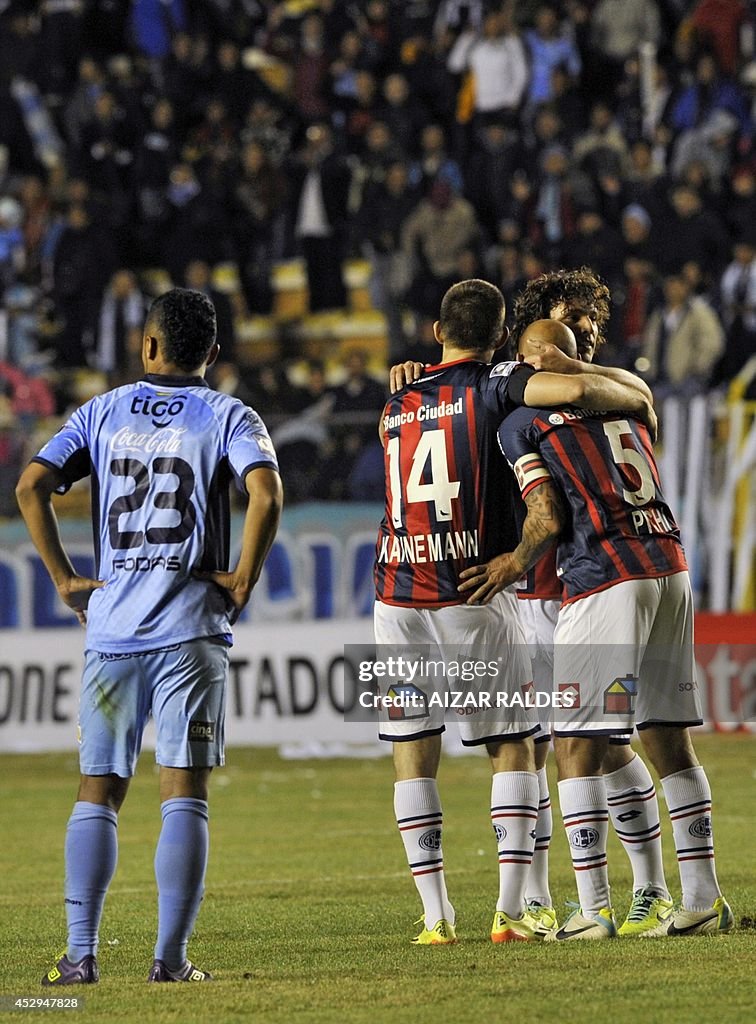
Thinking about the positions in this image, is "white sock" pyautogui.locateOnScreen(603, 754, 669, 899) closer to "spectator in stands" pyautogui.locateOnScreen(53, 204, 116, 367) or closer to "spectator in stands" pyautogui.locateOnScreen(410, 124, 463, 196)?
"spectator in stands" pyautogui.locateOnScreen(410, 124, 463, 196)

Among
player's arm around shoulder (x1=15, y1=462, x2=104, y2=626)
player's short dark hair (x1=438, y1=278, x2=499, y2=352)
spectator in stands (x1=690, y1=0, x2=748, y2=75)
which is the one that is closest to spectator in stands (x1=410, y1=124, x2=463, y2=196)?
spectator in stands (x1=690, y1=0, x2=748, y2=75)

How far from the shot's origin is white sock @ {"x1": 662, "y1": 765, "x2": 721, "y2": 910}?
250 inches

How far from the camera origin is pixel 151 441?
5742 millimetres

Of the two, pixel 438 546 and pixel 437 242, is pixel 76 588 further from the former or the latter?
pixel 437 242

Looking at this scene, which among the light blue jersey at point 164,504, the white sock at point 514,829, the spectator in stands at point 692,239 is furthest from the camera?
the spectator in stands at point 692,239

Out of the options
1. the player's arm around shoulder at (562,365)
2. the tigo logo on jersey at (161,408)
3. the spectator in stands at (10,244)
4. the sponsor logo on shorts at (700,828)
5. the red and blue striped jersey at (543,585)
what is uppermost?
the spectator in stands at (10,244)

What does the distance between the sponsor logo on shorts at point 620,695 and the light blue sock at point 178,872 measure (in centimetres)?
158

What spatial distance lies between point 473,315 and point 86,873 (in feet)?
8.30

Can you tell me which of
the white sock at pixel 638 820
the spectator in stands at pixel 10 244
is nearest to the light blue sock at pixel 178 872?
the white sock at pixel 638 820

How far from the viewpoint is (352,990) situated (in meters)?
5.34

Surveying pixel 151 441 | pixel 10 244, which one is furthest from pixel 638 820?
pixel 10 244

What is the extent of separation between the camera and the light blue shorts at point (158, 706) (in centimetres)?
555

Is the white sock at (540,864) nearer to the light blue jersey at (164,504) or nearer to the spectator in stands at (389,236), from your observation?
the light blue jersey at (164,504)

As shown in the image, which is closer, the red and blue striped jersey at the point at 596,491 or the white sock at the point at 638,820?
the red and blue striped jersey at the point at 596,491
